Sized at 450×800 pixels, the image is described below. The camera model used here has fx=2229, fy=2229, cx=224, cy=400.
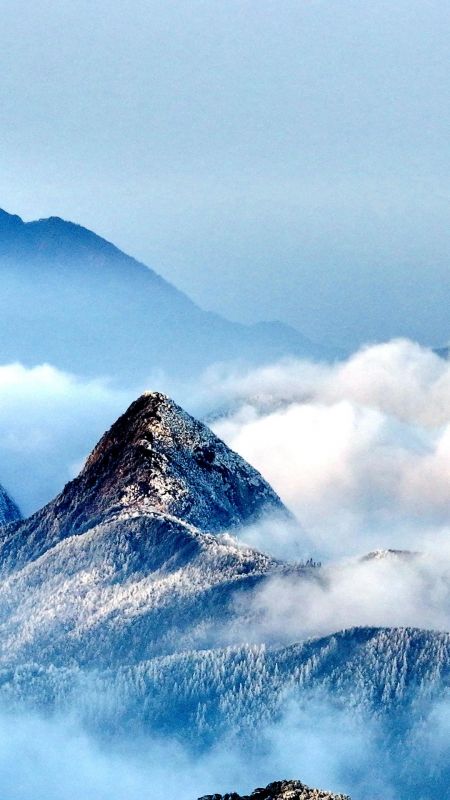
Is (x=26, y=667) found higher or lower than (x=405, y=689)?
higher

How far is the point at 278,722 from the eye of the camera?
17950 centimetres

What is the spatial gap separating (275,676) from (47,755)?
786 inches

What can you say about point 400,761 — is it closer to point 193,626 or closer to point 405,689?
point 405,689

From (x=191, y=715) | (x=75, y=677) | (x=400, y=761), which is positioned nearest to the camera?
(x=400, y=761)

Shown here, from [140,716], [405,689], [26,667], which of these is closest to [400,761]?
[405,689]

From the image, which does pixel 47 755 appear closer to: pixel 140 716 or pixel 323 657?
pixel 140 716

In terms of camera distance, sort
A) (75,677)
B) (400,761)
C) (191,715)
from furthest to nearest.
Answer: (75,677) < (191,715) < (400,761)

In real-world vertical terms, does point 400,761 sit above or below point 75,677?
below

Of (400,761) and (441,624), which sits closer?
(400,761)

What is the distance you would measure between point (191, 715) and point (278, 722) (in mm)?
7436

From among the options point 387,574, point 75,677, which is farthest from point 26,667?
point 387,574

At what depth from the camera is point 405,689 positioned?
587 ft

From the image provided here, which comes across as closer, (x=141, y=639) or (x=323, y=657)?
(x=323, y=657)

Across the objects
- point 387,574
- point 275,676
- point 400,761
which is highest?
point 387,574
